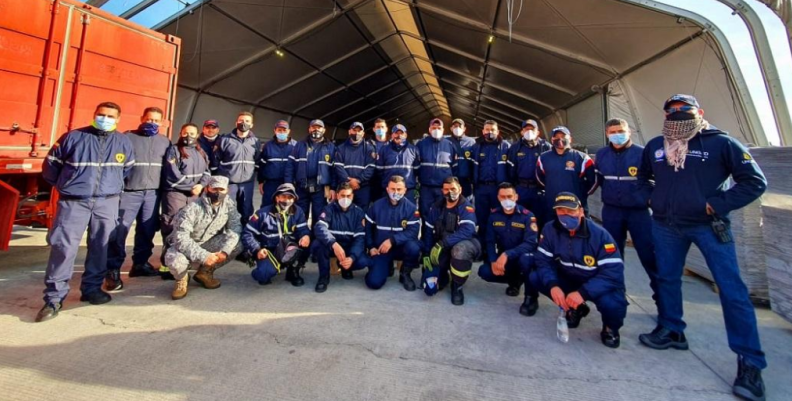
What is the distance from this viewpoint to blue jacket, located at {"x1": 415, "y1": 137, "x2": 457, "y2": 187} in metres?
4.34

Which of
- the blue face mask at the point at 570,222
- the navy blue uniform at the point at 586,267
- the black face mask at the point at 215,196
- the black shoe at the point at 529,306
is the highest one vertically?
the black face mask at the point at 215,196

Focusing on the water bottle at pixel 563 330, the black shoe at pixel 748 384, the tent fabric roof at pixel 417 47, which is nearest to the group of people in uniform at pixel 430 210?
the black shoe at pixel 748 384

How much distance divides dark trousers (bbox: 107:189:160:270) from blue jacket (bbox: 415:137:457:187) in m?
3.14

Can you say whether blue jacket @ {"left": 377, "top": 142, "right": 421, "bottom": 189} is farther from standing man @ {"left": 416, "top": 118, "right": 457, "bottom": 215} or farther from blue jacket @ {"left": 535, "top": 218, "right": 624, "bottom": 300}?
blue jacket @ {"left": 535, "top": 218, "right": 624, "bottom": 300}

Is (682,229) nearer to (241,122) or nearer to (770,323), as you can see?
(770,323)

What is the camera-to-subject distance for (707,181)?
6.82 feet

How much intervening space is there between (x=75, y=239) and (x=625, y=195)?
4724 millimetres

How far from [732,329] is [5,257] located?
7.18 m

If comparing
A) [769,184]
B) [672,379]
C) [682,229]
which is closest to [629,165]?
[682,229]

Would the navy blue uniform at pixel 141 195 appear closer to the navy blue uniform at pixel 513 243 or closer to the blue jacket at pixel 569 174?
the navy blue uniform at pixel 513 243

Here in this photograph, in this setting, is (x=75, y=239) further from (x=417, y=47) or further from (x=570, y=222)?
(x=417, y=47)

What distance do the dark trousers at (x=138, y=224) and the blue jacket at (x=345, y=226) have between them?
175 centimetres

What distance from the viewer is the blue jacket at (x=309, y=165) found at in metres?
4.49

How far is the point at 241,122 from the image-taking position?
4.26 metres
